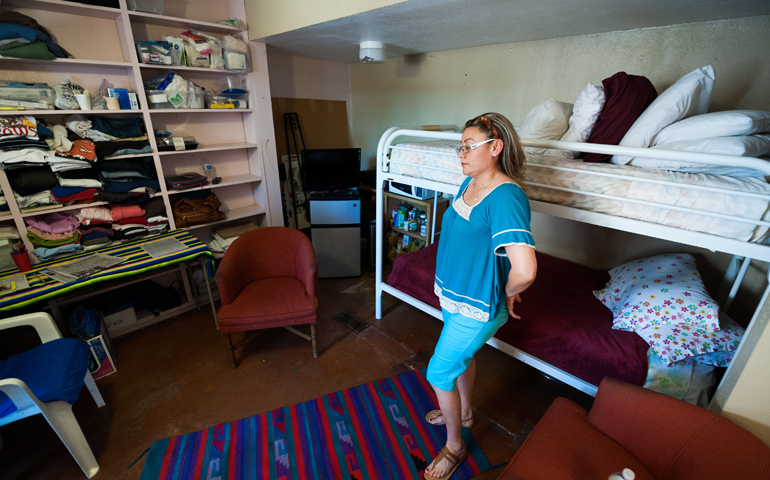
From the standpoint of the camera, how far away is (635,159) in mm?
1535

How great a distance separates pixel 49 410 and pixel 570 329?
8.25ft

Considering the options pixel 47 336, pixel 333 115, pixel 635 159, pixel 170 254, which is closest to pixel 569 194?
pixel 635 159

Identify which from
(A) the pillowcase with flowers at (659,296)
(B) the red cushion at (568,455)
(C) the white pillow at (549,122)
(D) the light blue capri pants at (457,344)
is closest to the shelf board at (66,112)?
(D) the light blue capri pants at (457,344)

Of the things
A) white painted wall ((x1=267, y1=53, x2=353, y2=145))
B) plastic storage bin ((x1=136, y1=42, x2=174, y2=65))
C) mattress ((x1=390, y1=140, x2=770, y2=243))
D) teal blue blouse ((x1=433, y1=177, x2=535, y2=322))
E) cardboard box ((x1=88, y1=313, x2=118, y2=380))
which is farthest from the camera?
white painted wall ((x1=267, y1=53, x2=353, y2=145))

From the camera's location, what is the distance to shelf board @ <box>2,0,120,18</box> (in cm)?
202

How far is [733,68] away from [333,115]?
346cm

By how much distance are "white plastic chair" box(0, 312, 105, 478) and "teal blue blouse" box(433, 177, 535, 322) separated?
5.84 ft

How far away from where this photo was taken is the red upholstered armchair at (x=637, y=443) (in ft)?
3.27

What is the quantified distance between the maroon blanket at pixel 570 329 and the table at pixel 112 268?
1.62 m

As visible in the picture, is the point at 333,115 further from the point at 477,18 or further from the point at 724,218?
the point at 724,218

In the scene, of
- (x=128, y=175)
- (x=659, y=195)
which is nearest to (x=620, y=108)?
(x=659, y=195)

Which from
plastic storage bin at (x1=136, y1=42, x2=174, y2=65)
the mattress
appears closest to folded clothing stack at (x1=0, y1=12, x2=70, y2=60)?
plastic storage bin at (x1=136, y1=42, x2=174, y2=65)

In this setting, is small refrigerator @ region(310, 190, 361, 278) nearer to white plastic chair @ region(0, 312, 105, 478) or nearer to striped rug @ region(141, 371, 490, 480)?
striped rug @ region(141, 371, 490, 480)

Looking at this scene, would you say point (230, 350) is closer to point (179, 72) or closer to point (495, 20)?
point (179, 72)
